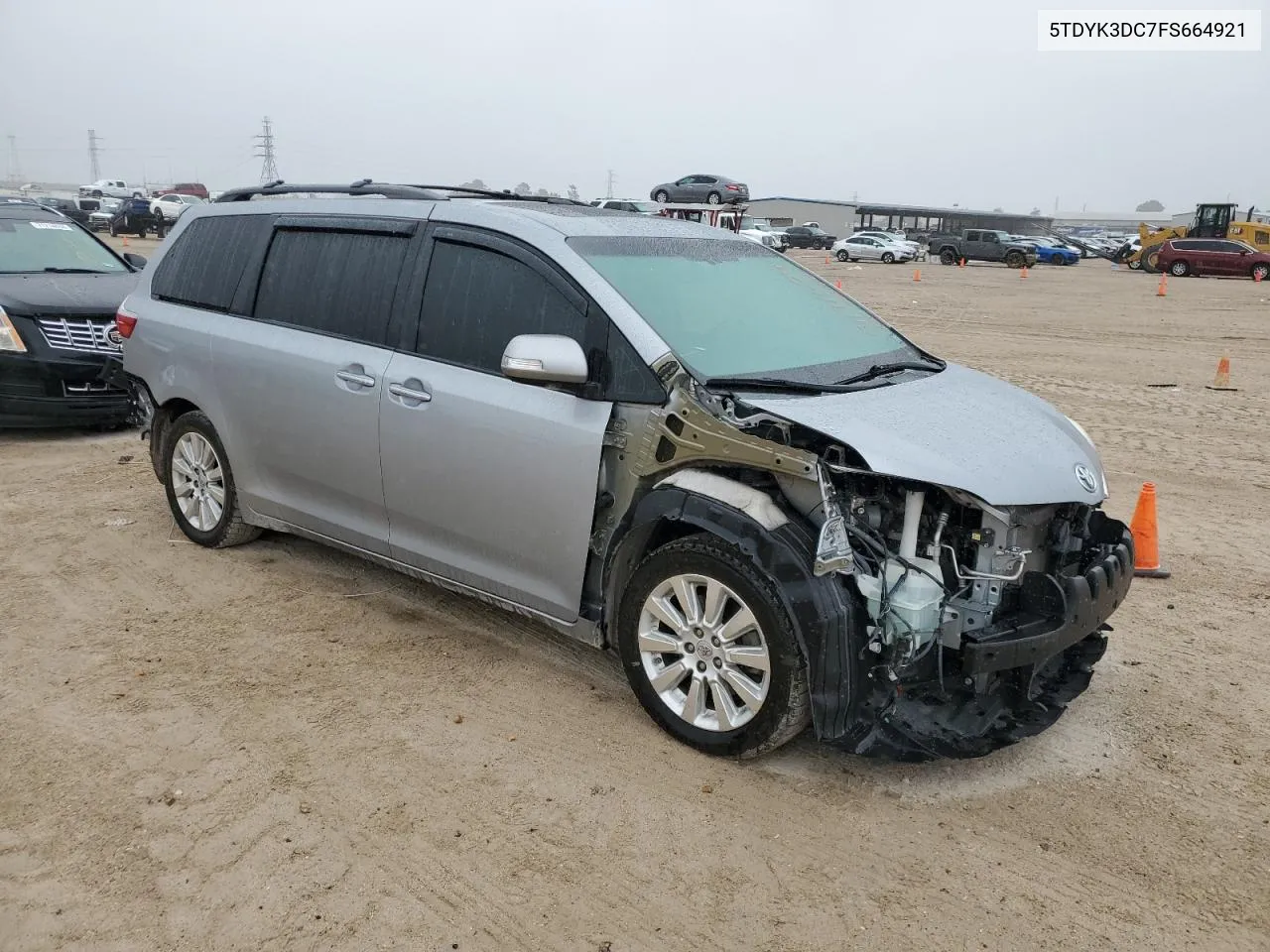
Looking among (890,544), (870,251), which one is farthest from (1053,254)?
(890,544)

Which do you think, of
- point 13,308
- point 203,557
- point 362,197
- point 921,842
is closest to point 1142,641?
point 921,842

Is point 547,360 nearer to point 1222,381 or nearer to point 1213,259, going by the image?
point 1222,381

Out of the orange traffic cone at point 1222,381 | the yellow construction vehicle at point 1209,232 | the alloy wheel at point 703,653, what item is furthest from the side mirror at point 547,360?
the yellow construction vehicle at point 1209,232

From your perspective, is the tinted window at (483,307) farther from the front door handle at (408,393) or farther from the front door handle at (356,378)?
the front door handle at (356,378)

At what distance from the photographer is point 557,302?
4047 mm

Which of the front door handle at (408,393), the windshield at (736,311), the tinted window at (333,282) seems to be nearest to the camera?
the windshield at (736,311)

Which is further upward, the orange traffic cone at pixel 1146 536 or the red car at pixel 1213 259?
the red car at pixel 1213 259

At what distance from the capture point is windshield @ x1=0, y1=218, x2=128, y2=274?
9.27 meters

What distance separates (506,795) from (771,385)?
1781mm

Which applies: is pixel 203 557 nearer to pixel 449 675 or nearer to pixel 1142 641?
pixel 449 675

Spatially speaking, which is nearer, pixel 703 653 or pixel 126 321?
pixel 703 653

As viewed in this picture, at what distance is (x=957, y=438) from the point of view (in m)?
3.61

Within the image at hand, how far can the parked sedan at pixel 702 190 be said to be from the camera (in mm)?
42750

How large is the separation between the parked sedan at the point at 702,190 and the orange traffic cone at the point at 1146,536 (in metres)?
38.3
